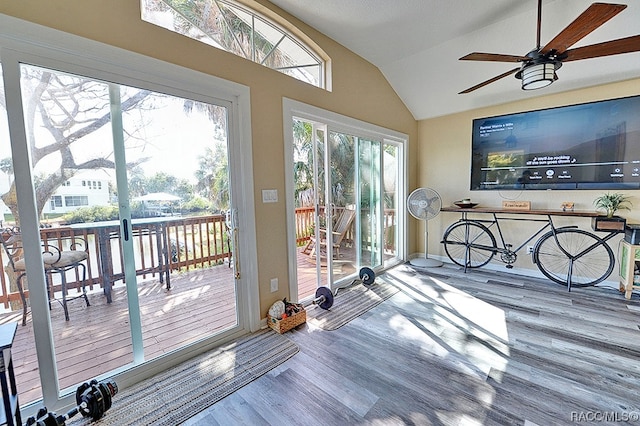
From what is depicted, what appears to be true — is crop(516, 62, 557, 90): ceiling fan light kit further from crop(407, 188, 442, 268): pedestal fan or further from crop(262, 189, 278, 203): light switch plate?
crop(262, 189, 278, 203): light switch plate

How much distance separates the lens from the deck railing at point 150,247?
1609mm

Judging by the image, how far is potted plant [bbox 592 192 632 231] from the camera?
9.59 feet

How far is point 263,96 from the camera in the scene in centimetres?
238

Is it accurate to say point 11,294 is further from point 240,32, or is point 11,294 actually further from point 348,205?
point 348,205

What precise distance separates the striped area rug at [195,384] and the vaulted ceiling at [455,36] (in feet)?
9.88

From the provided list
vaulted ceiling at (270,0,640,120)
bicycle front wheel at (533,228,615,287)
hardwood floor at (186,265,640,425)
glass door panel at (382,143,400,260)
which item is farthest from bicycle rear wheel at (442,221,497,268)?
vaulted ceiling at (270,0,640,120)

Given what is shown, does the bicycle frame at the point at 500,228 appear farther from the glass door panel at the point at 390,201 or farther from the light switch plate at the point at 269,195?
the light switch plate at the point at 269,195

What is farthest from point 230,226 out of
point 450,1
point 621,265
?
point 621,265

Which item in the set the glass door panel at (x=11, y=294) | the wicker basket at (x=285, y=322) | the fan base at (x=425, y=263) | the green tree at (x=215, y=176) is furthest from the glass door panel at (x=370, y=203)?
the glass door panel at (x=11, y=294)

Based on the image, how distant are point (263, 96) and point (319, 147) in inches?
41.0

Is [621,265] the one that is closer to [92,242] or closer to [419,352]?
[419,352]

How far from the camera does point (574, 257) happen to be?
3275 mm

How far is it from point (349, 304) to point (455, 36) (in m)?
3.25

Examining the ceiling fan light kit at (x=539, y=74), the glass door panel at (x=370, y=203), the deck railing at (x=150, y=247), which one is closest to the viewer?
the deck railing at (x=150, y=247)
